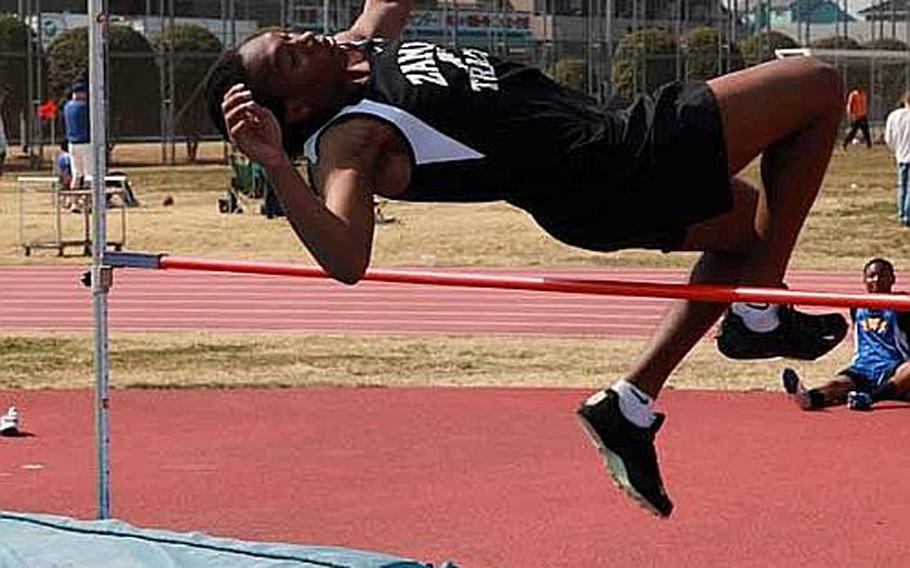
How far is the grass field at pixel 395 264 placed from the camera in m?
9.78

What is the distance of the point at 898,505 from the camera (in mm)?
6676

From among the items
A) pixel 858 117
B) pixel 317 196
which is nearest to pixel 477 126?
pixel 317 196

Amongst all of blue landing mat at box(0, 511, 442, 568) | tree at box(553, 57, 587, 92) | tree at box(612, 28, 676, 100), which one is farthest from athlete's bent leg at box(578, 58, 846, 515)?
tree at box(612, 28, 676, 100)

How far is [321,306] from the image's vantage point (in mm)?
12984

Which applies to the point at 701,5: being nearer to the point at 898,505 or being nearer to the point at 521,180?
the point at 898,505

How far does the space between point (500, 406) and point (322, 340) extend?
269 centimetres

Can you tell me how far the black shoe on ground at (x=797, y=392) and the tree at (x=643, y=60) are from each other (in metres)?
27.1

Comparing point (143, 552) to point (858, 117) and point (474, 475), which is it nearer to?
point (474, 475)

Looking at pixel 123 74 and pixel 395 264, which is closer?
pixel 395 264

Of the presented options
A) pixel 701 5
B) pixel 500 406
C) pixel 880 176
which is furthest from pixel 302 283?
pixel 701 5

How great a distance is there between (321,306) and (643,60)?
23.9m

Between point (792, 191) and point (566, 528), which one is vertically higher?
point (792, 191)

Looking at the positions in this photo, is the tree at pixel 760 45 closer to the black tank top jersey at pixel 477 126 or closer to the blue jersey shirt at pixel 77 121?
the blue jersey shirt at pixel 77 121

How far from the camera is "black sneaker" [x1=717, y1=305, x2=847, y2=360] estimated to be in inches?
168
